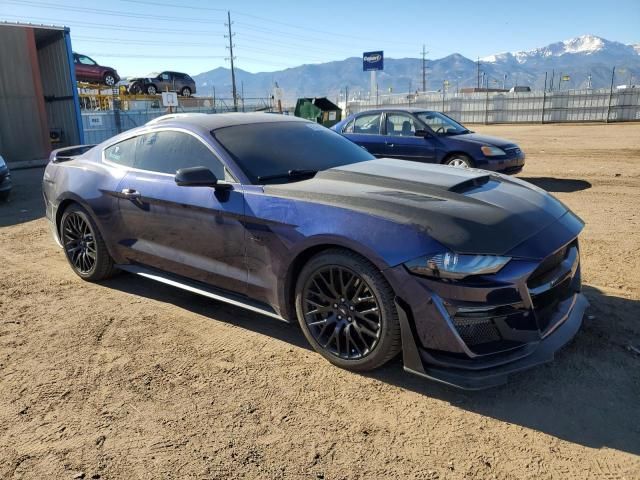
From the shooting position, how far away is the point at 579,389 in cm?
292

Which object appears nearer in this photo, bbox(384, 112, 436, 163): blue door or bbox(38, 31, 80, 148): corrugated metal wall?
bbox(384, 112, 436, 163): blue door

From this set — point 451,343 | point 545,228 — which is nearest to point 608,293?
point 545,228

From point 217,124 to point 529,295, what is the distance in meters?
2.67

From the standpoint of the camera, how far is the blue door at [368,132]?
9.81 metres

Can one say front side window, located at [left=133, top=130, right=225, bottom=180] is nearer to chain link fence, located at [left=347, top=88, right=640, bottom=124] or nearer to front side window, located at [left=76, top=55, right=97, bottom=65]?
front side window, located at [left=76, top=55, right=97, bottom=65]

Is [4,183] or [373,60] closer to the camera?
[4,183]

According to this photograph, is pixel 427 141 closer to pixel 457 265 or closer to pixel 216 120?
pixel 216 120

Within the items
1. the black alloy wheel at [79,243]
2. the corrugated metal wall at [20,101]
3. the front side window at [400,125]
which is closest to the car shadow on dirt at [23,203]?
the black alloy wheel at [79,243]

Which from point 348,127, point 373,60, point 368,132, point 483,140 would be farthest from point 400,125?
point 373,60

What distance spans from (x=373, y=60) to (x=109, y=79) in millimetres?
34650

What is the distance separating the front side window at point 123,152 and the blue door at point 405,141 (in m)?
5.88

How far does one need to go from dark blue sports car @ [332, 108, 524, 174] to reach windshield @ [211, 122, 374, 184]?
5201 mm

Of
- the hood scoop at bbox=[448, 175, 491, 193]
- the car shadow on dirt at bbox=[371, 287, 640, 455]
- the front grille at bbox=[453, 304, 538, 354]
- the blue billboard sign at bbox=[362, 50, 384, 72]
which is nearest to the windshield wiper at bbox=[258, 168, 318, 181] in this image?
the hood scoop at bbox=[448, 175, 491, 193]

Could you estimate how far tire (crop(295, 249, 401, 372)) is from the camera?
2.89 meters
